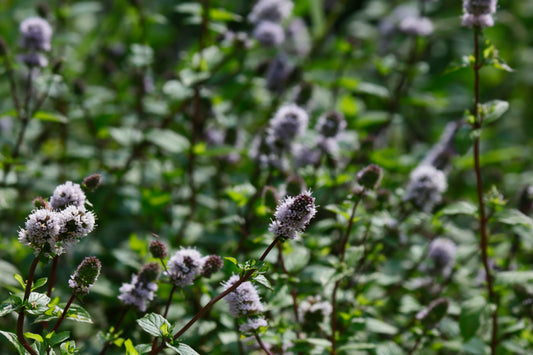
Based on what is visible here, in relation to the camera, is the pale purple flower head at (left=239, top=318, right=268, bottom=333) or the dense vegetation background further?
the dense vegetation background

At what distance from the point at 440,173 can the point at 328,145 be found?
417 millimetres

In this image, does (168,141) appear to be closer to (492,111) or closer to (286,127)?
(286,127)

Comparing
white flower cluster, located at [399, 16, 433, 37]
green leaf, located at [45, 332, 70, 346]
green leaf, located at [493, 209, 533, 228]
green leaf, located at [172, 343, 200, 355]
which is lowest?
green leaf, located at [45, 332, 70, 346]

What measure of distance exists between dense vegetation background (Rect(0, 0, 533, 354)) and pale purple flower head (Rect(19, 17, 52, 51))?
0.09 m

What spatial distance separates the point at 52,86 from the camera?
2.15 m

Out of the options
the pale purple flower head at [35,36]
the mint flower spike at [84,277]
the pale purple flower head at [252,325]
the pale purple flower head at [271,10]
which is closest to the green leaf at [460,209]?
the pale purple flower head at [252,325]

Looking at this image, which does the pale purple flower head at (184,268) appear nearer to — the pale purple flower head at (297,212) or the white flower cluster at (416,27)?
the pale purple flower head at (297,212)

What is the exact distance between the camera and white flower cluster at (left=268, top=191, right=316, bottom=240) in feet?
3.45

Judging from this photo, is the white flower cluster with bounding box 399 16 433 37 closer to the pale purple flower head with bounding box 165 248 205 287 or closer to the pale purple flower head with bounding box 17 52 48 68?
the pale purple flower head with bounding box 17 52 48 68

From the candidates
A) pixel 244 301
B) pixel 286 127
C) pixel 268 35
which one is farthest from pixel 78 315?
pixel 268 35

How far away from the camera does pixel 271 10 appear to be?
2572mm

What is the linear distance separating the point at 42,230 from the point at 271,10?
1.84m

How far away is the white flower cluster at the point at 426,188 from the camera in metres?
1.87

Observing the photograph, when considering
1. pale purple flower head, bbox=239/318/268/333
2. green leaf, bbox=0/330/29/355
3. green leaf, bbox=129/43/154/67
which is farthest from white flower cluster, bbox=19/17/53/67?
pale purple flower head, bbox=239/318/268/333
